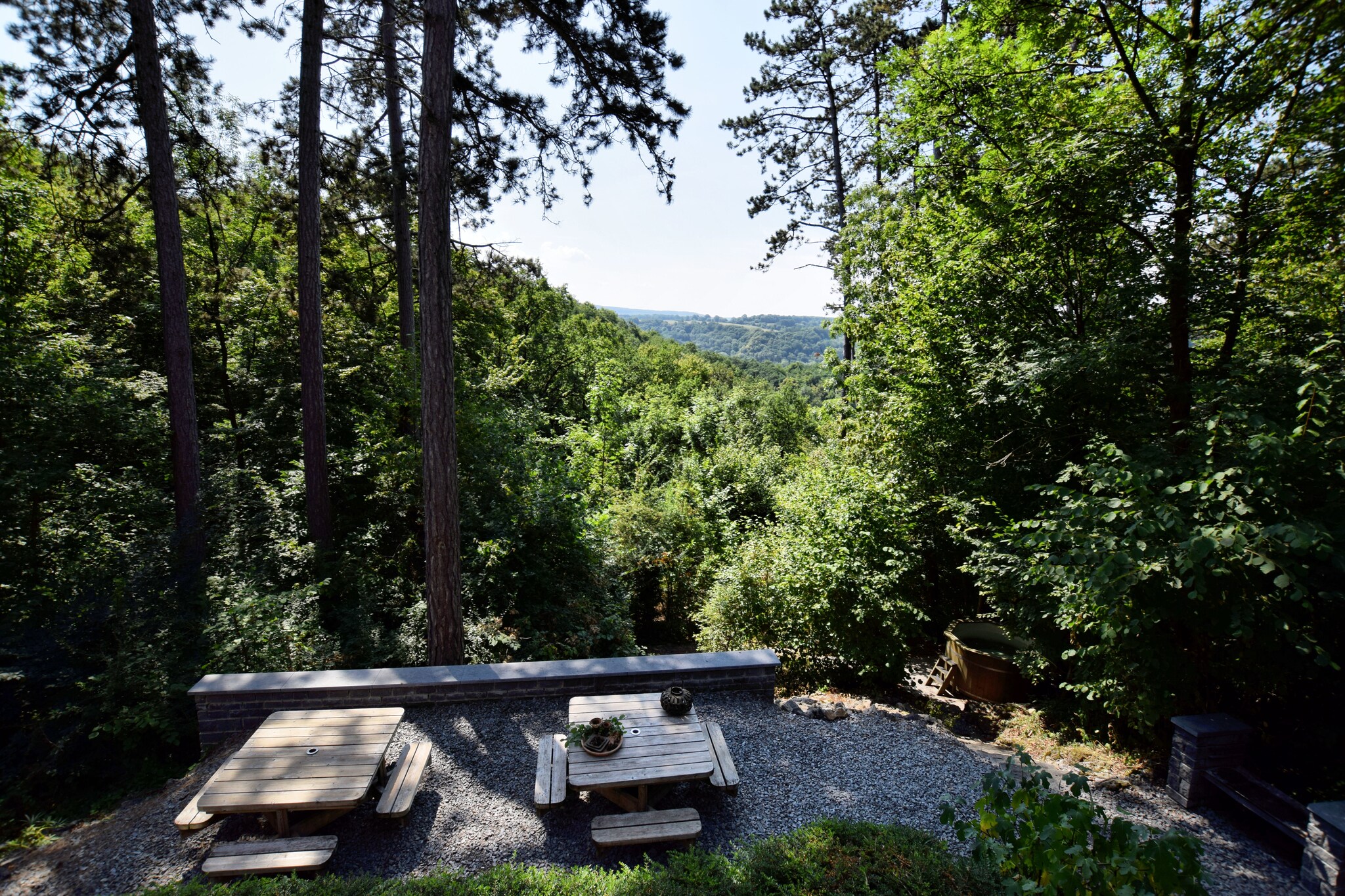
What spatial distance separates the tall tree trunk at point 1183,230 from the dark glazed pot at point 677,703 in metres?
5.07

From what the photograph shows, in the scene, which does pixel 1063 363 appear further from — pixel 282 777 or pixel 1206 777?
pixel 282 777

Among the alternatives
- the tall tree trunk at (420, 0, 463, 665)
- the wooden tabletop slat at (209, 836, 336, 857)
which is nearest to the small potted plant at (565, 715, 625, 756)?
the wooden tabletop slat at (209, 836, 336, 857)

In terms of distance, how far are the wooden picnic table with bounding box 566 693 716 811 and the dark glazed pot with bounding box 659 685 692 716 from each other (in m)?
0.04

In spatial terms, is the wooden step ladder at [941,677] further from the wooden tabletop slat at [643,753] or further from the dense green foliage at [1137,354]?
the wooden tabletop slat at [643,753]

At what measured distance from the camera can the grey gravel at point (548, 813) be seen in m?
3.66

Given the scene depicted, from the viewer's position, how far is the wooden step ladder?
7654 millimetres

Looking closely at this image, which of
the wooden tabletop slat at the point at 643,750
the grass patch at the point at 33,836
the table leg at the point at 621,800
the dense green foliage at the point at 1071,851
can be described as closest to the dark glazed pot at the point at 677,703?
the wooden tabletop slat at the point at 643,750

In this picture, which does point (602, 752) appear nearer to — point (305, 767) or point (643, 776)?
point (643, 776)

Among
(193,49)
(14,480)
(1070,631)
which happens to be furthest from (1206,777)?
(193,49)

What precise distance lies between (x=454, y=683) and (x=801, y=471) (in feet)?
26.8

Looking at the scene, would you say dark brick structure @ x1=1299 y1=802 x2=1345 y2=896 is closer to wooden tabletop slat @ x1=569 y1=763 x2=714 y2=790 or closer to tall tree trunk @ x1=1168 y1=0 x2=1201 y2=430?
tall tree trunk @ x1=1168 y1=0 x2=1201 y2=430

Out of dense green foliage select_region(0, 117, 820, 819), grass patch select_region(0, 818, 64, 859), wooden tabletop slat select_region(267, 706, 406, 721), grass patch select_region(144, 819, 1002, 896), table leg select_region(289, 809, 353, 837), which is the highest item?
dense green foliage select_region(0, 117, 820, 819)

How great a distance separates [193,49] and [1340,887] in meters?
13.4

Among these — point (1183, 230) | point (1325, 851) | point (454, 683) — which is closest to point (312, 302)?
point (454, 683)
